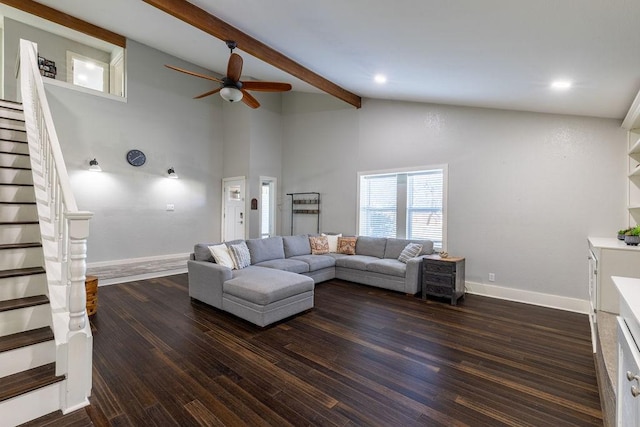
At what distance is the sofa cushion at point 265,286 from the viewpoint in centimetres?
327

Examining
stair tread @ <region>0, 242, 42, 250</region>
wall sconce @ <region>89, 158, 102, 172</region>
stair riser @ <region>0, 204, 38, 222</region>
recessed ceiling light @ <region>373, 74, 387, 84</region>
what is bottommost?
Answer: stair tread @ <region>0, 242, 42, 250</region>

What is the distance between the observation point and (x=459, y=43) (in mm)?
2580

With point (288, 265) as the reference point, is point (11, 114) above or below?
Answer: above

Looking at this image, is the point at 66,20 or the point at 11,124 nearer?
the point at 11,124

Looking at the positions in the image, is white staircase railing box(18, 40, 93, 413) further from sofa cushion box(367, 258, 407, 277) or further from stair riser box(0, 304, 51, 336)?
sofa cushion box(367, 258, 407, 277)

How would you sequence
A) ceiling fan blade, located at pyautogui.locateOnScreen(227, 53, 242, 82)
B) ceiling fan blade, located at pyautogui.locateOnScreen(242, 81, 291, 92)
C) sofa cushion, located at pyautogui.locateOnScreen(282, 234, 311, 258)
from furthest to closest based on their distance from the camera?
sofa cushion, located at pyautogui.locateOnScreen(282, 234, 311, 258) → ceiling fan blade, located at pyautogui.locateOnScreen(242, 81, 291, 92) → ceiling fan blade, located at pyautogui.locateOnScreen(227, 53, 242, 82)

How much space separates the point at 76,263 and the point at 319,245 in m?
4.40

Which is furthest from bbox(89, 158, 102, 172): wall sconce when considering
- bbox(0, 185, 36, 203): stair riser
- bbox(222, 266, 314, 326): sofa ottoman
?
bbox(222, 266, 314, 326): sofa ottoman

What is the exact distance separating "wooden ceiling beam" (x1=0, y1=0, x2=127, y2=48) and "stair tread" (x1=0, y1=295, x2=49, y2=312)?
542 cm

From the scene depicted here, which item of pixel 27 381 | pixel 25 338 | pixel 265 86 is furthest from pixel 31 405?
pixel 265 86

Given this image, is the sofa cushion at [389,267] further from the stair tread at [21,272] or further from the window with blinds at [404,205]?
the stair tread at [21,272]

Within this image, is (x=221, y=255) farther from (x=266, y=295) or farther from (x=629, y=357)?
(x=629, y=357)

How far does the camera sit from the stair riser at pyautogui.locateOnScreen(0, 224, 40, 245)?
2299 mm

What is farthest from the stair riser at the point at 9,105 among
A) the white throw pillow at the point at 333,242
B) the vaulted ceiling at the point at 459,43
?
the white throw pillow at the point at 333,242
